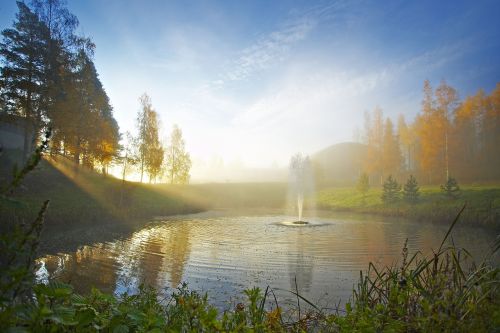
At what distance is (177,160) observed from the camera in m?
52.1

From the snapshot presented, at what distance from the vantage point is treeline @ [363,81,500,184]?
40.3m

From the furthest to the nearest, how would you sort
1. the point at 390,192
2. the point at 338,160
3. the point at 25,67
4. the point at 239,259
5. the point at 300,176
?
1. the point at 338,160
2. the point at 300,176
3. the point at 390,192
4. the point at 25,67
5. the point at 239,259

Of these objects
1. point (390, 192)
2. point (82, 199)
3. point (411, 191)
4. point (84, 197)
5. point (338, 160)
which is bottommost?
point (82, 199)

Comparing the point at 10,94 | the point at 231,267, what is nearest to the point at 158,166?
the point at 10,94

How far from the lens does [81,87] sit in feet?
78.5

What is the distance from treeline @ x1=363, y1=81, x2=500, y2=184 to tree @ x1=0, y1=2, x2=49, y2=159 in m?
43.1

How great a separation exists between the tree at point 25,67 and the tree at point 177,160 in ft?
102

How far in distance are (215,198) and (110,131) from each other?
80.1 feet

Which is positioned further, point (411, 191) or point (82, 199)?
point (411, 191)

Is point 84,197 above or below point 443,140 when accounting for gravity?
below

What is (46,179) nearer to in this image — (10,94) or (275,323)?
(10,94)

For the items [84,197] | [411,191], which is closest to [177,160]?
[84,197]

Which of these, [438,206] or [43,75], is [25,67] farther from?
[438,206]

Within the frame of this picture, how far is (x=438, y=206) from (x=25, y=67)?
119 ft
